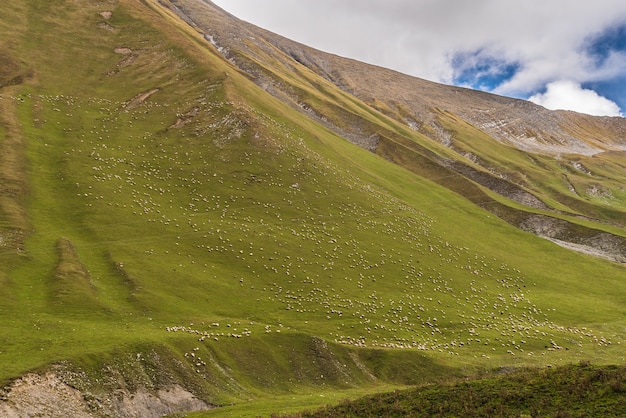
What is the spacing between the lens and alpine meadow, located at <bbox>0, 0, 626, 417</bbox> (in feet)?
119

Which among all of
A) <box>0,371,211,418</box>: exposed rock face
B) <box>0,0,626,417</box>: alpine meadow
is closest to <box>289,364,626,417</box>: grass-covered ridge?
<box>0,0,626,417</box>: alpine meadow

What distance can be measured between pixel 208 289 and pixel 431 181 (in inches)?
3196

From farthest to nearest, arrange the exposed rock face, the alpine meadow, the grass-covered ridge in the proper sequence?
the alpine meadow < the exposed rock face < the grass-covered ridge

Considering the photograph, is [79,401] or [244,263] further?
[244,263]

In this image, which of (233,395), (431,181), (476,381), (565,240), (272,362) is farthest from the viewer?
(431,181)

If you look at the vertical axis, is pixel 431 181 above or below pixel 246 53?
below

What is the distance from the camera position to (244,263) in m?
60.7

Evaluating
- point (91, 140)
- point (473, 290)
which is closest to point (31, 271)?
point (91, 140)

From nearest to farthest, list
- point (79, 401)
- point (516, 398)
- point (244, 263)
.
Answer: point (516, 398) → point (79, 401) → point (244, 263)

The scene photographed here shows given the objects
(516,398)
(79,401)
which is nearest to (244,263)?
(79,401)

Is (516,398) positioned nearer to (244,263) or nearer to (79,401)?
(79,401)

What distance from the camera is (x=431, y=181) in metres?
121

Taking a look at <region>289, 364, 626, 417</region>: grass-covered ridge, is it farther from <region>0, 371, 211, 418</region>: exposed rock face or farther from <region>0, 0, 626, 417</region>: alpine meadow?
<region>0, 371, 211, 418</region>: exposed rock face

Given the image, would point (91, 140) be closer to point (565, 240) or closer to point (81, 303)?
point (81, 303)
